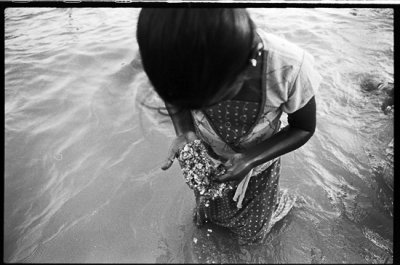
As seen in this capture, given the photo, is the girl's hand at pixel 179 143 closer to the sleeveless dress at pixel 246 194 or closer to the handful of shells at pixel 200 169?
the handful of shells at pixel 200 169

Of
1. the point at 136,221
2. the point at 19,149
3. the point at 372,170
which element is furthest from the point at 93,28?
the point at 372,170

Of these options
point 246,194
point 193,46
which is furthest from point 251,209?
point 193,46

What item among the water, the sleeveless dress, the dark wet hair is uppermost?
the dark wet hair

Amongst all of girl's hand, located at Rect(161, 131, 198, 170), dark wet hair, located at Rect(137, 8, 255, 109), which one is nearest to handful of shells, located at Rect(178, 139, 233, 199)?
girl's hand, located at Rect(161, 131, 198, 170)

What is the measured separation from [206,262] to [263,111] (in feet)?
4.43

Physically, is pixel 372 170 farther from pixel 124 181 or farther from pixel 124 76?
pixel 124 76

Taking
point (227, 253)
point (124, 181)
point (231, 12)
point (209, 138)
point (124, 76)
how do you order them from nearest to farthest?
point (231, 12) → point (209, 138) → point (227, 253) → point (124, 181) → point (124, 76)

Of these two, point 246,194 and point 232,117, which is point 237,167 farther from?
point 246,194

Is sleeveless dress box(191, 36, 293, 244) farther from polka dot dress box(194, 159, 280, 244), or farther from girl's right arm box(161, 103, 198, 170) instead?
girl's right arm box(161, 103, 198, 170)

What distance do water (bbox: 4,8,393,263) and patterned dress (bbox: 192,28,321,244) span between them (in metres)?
0.36

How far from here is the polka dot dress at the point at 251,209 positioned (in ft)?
5.64

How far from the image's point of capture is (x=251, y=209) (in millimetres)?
1819

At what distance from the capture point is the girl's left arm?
52.3 inches

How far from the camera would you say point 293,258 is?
2.21m
